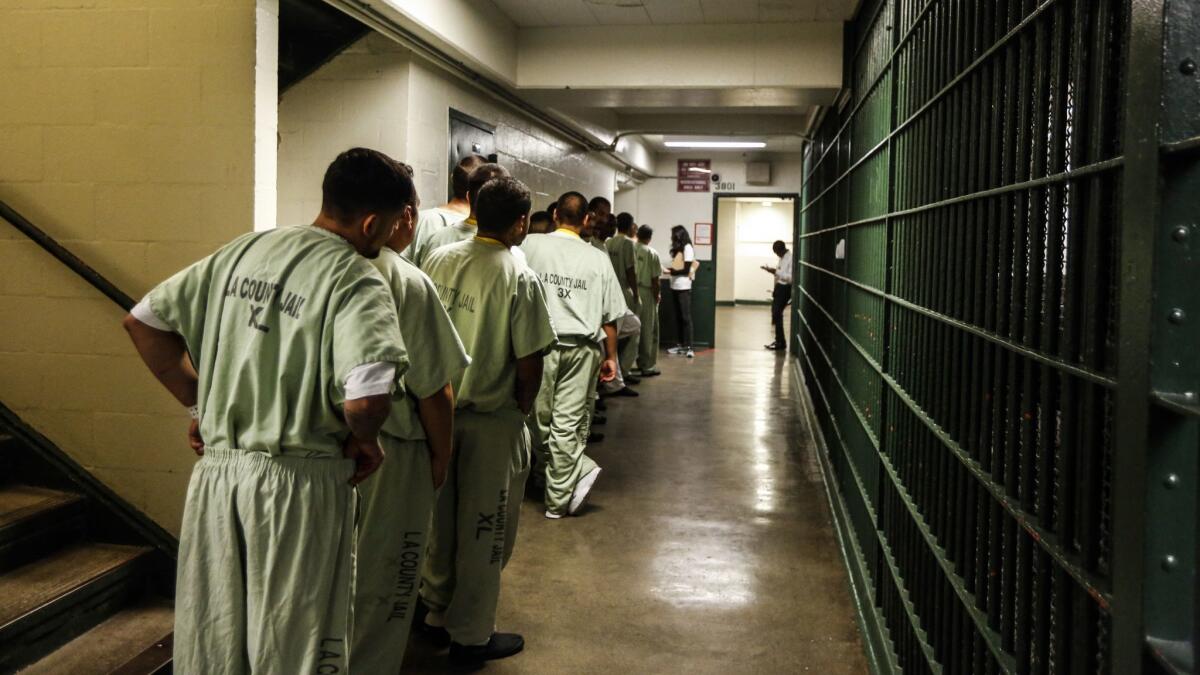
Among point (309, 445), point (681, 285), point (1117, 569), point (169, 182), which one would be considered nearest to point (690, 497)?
point (169, 182)

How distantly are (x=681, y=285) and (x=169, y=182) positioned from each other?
858cm

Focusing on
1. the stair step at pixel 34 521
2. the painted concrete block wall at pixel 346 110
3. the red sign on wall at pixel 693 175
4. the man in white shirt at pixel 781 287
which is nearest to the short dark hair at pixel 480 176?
the painted concrete block wall at pixel 346 110

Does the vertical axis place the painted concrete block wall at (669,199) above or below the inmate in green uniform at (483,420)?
above

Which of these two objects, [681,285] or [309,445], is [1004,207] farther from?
[681,285]

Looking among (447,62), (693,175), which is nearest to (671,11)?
(447,62)

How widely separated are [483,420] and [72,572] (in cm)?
149

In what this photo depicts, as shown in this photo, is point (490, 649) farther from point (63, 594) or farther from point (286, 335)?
point (286, 335)

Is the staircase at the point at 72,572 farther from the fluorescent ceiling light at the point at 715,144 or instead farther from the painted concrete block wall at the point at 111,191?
the fluorescent ceiling light at the point at 715,144

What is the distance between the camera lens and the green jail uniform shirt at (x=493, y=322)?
10.5ft

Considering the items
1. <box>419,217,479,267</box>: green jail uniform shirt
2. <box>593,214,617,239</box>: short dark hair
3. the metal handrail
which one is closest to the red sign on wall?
<box>593,214,617,239</box>: short dark hair

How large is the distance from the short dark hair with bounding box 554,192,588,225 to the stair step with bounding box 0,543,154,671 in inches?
102

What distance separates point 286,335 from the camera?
2.07 meters

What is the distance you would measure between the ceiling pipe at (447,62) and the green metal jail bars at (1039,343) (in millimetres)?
2471

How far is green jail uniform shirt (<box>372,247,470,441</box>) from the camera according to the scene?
2.43 meters
